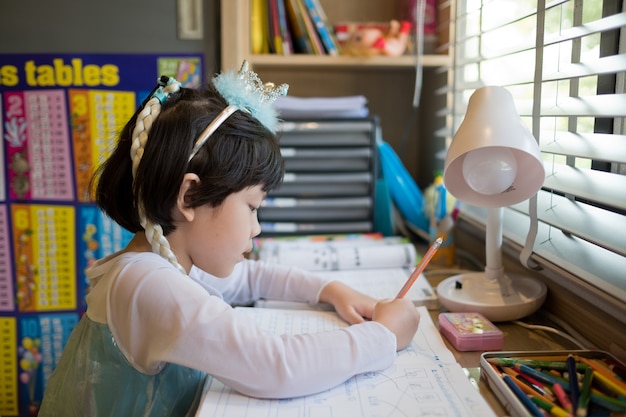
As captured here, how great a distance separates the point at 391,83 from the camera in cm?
185

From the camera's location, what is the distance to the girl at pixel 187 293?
0.69m

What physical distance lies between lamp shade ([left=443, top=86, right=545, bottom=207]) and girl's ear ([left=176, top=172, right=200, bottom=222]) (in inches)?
14.0

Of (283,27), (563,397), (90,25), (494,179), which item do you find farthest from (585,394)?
(90,25)

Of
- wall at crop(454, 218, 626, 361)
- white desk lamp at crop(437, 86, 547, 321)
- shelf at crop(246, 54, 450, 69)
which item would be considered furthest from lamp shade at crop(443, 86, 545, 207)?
shelf at crop(246, 54, 450, 69)

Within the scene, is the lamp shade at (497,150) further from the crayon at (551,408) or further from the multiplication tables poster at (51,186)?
the multiplication tables poster at (51,186)

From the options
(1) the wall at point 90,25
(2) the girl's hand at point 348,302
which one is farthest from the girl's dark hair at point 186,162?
(1) the wall at point 90,25

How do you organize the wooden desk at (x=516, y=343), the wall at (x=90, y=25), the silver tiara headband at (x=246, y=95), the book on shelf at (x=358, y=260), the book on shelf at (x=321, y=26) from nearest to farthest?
the wooden desk at (x=516, y=343), the silver tiara headband at (x=246, y=95), the book on shelf at (x=358, y=260), the wall at (x=90, y=25), the book on shelf at (x=321, y=26)

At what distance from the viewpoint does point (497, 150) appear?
84 cm

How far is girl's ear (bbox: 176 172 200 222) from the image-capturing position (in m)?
0.78

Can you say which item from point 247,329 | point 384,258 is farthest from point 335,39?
point 247,329

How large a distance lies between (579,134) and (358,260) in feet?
1.65

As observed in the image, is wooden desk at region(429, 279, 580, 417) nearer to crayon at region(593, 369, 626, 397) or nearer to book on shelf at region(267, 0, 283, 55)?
crayon at region(593, 369, 626, 397)

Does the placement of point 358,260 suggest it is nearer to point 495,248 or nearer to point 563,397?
point 495,248

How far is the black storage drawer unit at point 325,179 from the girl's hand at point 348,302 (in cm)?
50
